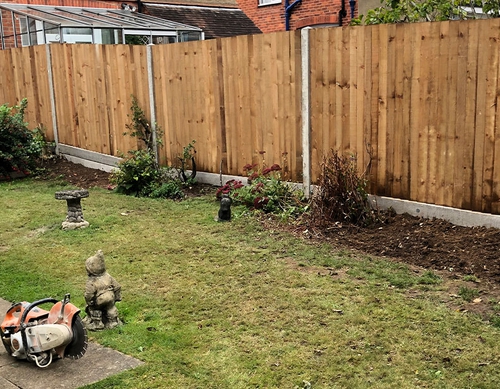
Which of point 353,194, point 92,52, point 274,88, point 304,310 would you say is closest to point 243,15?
point 92,52

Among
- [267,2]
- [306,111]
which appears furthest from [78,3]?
[306,111]

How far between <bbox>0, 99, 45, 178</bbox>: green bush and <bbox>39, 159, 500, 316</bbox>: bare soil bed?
620cm

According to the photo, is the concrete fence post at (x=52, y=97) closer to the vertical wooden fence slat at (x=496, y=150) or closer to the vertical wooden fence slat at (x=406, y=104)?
the vertical wooden fence slat at (x=406, y=104)

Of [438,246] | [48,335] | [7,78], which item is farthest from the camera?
[7,78]

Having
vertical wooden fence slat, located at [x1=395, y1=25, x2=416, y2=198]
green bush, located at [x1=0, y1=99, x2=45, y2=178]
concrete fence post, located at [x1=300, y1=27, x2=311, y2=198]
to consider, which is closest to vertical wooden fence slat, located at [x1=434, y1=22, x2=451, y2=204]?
vertical wooden fence slat, located at [x1=395, y1=25, x2=416, y2=198]

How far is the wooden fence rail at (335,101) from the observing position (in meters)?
6.09

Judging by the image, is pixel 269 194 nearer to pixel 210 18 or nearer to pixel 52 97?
pixel 52 97

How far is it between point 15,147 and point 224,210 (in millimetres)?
5749

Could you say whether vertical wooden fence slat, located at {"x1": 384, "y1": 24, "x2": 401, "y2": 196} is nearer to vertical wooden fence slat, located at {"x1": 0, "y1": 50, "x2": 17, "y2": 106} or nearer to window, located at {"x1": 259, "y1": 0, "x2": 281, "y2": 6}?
vertical wooden fence slat, located at {"x1": 0, "y1": 50, "x2": 17, "y2": 106}

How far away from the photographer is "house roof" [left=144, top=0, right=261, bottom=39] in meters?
21.8

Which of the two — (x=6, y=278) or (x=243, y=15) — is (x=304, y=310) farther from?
(x=243, y=15)

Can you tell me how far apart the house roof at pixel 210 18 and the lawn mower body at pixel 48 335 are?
61.0 feet

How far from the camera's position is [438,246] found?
5.87 metres

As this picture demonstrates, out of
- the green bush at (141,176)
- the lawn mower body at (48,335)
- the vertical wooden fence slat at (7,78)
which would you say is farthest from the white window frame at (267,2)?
the lawn mower body at (48,335)
